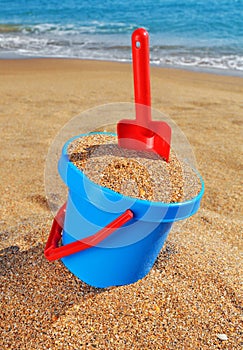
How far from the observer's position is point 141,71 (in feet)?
4.52

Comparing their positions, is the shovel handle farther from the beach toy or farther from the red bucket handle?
the red bucket handle

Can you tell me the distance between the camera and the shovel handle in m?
1.32

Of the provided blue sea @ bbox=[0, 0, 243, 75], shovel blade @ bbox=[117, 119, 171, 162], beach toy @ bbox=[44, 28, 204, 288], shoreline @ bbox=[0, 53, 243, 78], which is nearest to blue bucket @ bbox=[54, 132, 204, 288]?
beach toy @ bbox=[44, 28, 204, 288]

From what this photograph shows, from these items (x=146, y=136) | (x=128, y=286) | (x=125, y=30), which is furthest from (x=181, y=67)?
(x=128, y=286)

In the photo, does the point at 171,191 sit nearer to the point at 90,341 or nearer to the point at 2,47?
the point at 90,341

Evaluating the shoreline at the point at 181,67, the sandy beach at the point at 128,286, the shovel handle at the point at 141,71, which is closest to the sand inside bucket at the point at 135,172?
the shovel handle at the point at 141,71

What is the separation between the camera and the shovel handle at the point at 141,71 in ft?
4.34

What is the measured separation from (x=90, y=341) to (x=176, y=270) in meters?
0.51

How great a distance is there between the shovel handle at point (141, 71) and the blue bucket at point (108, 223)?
1.06 ft

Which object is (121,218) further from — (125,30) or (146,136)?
(125,30)

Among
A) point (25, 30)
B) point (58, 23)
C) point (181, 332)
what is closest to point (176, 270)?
point (181, 332)

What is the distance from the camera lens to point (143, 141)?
4.94 feet

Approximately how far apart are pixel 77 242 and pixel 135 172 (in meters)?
0.32

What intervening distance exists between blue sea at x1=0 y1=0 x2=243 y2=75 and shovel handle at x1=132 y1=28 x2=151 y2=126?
229 inches
